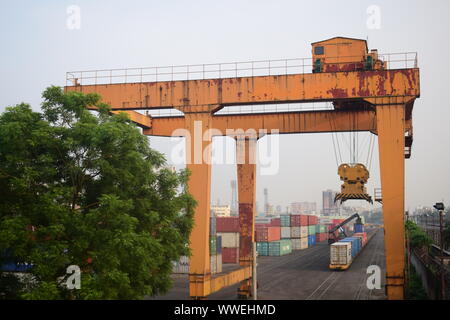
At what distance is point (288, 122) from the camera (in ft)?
81.7

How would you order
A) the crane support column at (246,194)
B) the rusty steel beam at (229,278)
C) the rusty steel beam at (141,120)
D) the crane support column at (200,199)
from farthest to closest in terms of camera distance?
1. the crane support column at (246,194)
2. the rusty steel beam at (141,120)
3. the rusty steel beam at (229,278)
4. the crane support column at (200,199)

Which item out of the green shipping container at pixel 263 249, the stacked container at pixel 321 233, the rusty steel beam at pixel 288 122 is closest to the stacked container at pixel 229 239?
the green shipping container at pixel 263 249

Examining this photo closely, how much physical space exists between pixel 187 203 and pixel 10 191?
5.91 m

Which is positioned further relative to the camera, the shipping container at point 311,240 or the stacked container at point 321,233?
the stacked container at point 321,233

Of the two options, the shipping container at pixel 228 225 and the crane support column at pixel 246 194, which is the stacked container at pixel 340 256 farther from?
the crane support column at pixel 246 194

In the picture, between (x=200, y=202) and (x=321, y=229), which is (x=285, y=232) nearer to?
(x=321, y=229)

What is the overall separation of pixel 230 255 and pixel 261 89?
34206mm

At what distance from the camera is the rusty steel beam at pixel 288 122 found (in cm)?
2402

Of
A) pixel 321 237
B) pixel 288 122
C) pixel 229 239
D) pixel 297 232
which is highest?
pixel 288 122

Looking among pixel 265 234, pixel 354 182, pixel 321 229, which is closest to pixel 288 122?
pixel 354 182

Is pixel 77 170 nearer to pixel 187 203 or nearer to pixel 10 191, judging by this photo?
pixel 10 191

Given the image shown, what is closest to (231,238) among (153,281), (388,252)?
(388,252)

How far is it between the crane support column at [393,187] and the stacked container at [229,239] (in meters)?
33.1

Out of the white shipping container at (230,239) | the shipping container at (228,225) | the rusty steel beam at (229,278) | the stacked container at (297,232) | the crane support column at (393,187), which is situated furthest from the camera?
the stacked container at (297,232)
